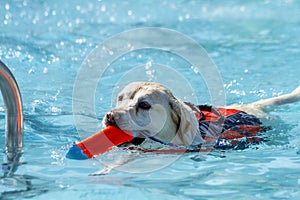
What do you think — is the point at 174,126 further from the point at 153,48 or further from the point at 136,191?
the point at 153,48

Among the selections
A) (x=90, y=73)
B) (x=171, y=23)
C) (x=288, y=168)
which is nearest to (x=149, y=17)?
(x=171, y=23)

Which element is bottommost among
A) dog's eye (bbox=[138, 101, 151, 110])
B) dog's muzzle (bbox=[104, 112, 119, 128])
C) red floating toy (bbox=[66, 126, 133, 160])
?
red floating toy (bbox=[66, 126, 133, 160])

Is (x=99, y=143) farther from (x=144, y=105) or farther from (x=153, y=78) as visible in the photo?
(x=153, y=78)

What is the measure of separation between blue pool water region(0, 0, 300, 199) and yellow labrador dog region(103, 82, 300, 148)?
18 cm

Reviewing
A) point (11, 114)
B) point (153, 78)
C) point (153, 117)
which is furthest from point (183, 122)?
point (153, 78)

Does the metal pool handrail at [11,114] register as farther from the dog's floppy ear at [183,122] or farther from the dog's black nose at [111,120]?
the dog's floppy ear at [183,122]

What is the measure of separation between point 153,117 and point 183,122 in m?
0.29

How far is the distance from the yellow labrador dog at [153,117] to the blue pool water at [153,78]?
18 centimetres

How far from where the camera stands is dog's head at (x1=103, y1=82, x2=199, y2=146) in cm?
393

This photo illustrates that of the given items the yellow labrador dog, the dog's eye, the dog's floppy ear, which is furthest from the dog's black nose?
the dog's floppy ear

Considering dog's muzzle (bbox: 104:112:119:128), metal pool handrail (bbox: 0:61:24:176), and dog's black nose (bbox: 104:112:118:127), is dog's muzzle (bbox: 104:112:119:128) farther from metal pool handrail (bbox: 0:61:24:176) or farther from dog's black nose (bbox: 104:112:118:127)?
metal pool handrail (bbox: 0:61:24:176)

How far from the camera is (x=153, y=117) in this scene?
4156 mm

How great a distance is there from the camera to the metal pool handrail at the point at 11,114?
3.30m

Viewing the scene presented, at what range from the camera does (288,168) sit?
3877 millimetres
